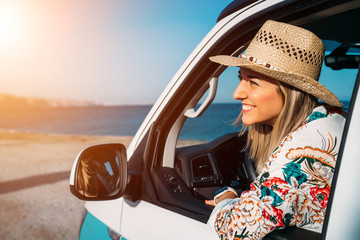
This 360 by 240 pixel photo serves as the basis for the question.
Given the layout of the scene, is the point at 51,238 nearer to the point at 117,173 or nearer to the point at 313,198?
the point at 117,173

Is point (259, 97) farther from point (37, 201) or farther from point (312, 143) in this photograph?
point (37, 201)

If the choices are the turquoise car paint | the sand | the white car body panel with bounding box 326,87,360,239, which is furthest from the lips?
the sand

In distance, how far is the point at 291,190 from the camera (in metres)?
1.00

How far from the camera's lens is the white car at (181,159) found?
136 cm

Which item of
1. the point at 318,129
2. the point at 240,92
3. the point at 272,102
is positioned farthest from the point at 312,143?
the point at 240,92

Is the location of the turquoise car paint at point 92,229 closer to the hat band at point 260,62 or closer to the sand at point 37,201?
the hat band at point 260,62

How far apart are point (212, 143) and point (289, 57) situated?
105cm

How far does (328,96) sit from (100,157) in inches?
43.4

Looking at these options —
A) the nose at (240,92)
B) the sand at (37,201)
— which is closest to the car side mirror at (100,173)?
the nose at (240,92)

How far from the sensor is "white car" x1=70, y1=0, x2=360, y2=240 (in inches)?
53.7

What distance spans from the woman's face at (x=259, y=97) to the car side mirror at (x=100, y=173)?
2.12 ft

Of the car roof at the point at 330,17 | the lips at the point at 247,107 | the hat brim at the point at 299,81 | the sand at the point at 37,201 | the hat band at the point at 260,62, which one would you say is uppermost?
the car roof at the point at 330,17

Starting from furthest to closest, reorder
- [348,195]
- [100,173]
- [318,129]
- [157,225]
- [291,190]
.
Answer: [100,173], [157,225], [318,129], [291,190], [348,195]

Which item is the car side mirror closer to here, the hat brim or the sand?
the hat brim
